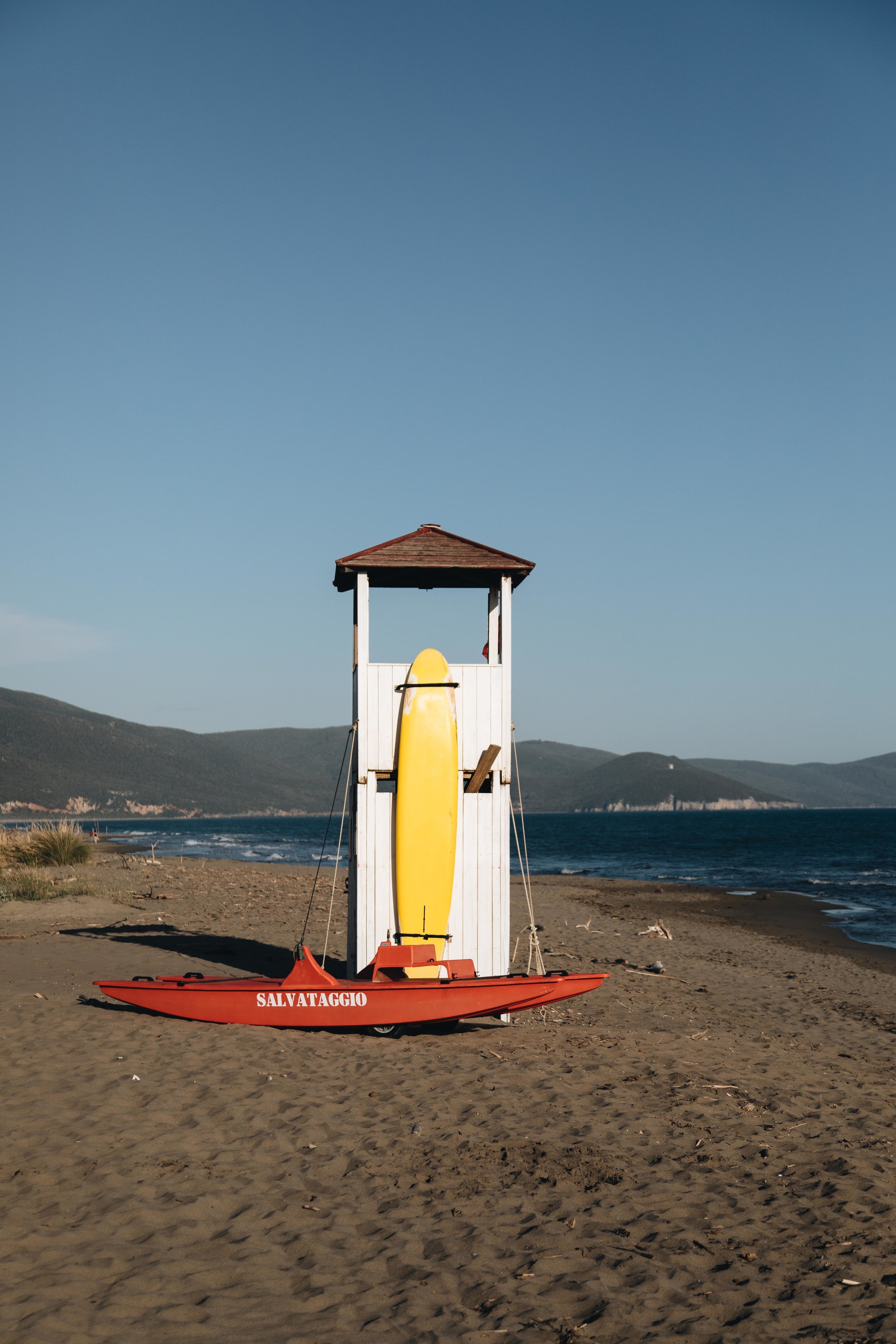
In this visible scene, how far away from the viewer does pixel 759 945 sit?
19359 millimetres

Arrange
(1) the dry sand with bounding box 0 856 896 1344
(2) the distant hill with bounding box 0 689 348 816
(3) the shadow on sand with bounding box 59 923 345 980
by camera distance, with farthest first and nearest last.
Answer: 1. (2) the distant hill with bounding box 0 689 348 816
2. (3) the shadow on sand with bounding box 59 923 345 980
3. (1) the dry sand with bounding box 0 856 896 1344

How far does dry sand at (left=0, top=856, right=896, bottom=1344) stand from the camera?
4.05 m

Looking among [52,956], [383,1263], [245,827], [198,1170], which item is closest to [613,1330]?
[383,1263]

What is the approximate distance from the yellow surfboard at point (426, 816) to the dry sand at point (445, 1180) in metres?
1.19

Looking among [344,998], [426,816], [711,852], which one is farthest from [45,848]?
[711,852]

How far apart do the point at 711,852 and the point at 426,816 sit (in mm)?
51192

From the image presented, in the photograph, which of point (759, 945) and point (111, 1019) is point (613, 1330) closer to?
point (111, 1019)

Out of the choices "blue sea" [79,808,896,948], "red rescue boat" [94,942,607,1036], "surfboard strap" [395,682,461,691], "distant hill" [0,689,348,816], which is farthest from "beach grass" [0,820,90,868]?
"distant hill" [0,689,348,816]

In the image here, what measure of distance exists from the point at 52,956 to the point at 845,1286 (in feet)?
37.1

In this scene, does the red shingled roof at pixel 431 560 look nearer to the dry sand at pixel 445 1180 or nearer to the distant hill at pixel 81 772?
the dry sand at pixel 445 1180

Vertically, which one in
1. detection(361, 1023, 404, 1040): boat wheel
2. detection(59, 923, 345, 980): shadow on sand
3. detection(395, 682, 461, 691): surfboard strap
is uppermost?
detection(395, 682, 461, 691): surfboard strap

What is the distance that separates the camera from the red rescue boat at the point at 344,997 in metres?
8.52

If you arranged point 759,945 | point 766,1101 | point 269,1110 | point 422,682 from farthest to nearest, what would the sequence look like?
point 759,945, point 422,682, point 766,1101, point 269,1110

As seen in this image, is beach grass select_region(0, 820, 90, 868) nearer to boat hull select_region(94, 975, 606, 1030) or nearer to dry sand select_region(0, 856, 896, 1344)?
dry sand select_region(0, 856, 896, 1344)
